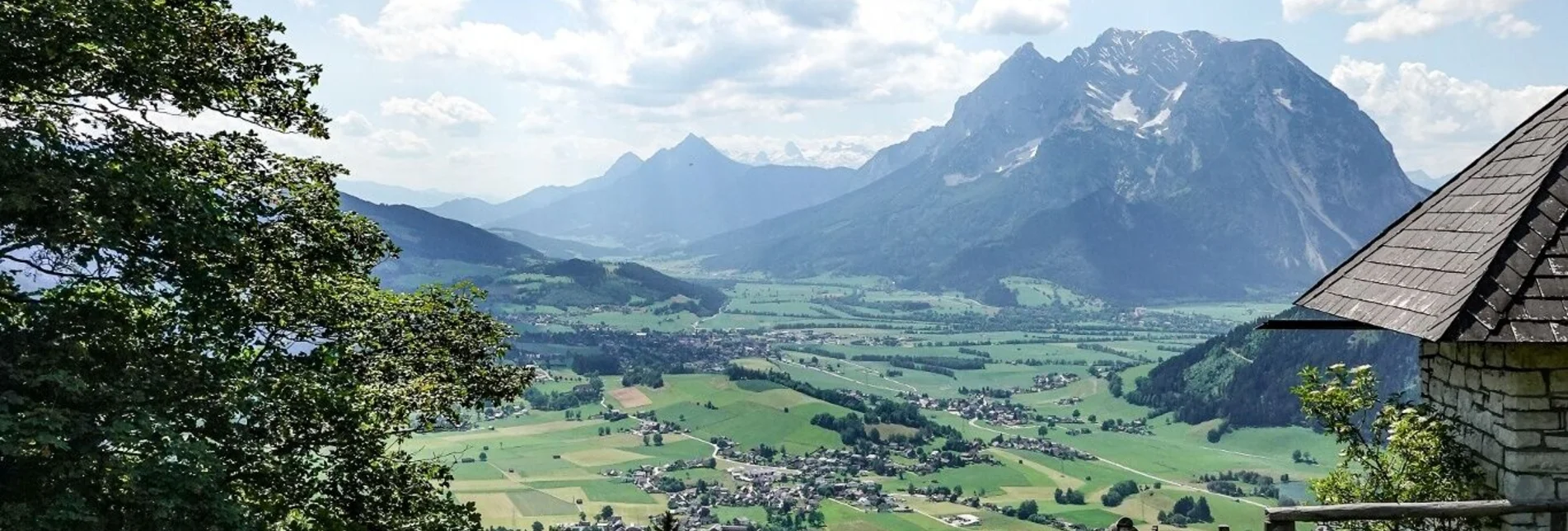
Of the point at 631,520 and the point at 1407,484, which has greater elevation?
the point at 1407,484

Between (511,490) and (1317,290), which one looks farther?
(511,490)

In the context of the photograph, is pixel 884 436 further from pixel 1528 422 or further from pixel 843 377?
pixel 1528 422

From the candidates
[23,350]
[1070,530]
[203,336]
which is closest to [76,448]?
[23,350]

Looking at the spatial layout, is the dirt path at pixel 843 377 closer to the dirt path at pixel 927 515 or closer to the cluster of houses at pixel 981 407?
the cluster of houses at pixel 981 407

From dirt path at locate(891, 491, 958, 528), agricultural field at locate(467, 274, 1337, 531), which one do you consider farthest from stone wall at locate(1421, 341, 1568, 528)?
dirt path at locate(891, 491, 958, 528)

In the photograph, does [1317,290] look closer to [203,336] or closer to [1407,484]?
[1407,484]

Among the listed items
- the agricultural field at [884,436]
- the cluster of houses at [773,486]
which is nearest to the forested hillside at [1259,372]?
the agricultural field at [884,436]

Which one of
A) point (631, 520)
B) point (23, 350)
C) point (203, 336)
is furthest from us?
point (631, 520)
